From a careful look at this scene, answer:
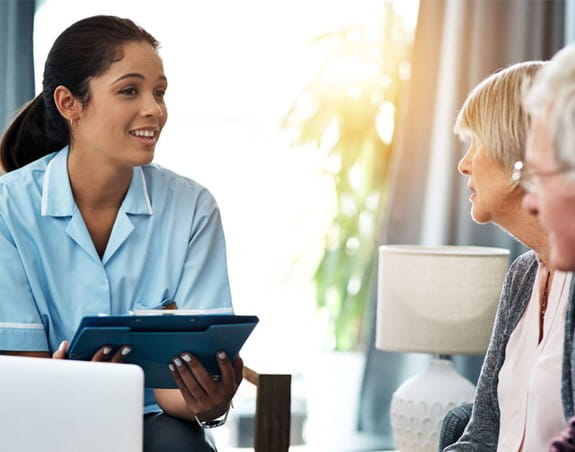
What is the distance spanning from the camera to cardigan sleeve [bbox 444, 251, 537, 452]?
7.02 ft

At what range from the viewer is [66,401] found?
1.57 metres

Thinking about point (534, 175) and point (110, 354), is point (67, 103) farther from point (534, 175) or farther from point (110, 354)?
point (534, 175)

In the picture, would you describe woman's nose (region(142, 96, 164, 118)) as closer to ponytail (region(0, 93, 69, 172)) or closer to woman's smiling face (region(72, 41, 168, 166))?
woman's smiling face (region(72, 41, 168, 166))

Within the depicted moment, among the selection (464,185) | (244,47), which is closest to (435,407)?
(464,185)

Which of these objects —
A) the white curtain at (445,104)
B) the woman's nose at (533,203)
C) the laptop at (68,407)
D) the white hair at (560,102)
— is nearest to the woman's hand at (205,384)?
the laptop at (68,407)

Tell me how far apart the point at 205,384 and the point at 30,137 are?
2.77 ft

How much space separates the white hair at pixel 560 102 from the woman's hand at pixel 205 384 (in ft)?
3.08

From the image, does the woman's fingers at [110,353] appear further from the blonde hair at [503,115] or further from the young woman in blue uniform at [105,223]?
the blonde hair at [503,115]

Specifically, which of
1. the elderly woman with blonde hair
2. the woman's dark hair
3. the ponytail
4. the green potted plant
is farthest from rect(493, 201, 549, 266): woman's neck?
the green potted plant

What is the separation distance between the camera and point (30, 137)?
2.57m

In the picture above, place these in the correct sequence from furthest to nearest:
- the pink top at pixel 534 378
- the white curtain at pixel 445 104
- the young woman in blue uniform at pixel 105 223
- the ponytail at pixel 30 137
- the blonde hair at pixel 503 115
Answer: the white curtain at pixel 445 104 < the ponytail at pixel 30 137 < the young woman in blue uniform at pixel 105 223 < the blonde hair at pixel 503 115 < the pink top at pixel 534 378

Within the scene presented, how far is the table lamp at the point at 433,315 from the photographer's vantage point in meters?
3.07

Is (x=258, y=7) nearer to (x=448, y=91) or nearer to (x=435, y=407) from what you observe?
(x=448, y=91)

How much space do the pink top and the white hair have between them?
24.0 inches
